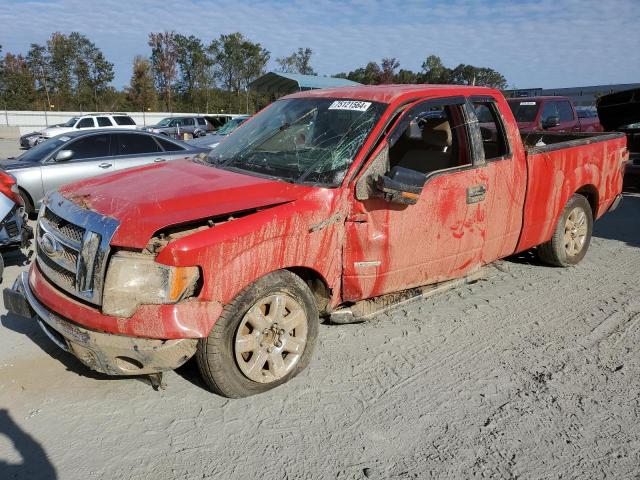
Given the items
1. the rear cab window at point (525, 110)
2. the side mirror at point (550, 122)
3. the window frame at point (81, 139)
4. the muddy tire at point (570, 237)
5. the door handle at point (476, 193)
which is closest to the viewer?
the door handle at point (476, 193)

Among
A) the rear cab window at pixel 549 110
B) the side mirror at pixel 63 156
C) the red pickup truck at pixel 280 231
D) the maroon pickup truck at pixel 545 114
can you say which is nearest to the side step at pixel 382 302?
the red pickup truck at pixel 280 231

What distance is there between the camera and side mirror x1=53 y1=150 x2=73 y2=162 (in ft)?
26.9

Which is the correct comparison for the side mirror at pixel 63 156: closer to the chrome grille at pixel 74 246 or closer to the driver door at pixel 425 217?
the chrome grille at pixel 74 246

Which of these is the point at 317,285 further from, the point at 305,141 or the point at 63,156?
the point at 63,156

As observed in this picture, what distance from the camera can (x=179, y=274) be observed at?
2799 millimetres

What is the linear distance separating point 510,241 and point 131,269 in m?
3.39

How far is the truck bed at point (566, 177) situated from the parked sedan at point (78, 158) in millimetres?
5496

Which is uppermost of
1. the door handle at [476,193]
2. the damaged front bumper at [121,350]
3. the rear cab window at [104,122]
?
the door handle at [476,193]

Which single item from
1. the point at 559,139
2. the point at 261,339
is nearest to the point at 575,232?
the point at 559,139

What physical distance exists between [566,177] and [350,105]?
2.58 meters

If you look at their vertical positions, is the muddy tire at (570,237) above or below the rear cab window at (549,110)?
below

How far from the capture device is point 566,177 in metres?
5.24

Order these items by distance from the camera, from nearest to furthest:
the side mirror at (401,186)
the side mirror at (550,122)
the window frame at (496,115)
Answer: the side mirror at (401,186) → the window frame at (496,115) → the side mirror at (550,122)

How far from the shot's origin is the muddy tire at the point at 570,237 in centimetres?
553
